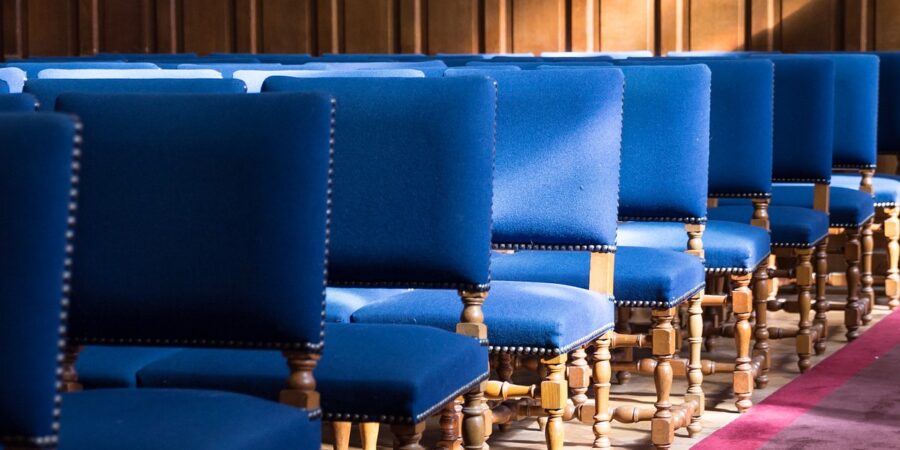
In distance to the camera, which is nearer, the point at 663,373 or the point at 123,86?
the point at 123,86

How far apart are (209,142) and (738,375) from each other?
2923 millimetres

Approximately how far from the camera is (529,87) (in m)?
4.15

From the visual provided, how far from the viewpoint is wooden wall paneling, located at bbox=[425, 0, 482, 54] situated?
38.3 ft

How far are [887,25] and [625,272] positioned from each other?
21.0 ft

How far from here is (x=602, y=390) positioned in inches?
172

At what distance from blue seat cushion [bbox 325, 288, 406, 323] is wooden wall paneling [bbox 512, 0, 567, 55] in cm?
744

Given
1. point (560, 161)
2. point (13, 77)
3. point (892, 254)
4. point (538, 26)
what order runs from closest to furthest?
point (560, 161) < point (13, 77) < point (892, 254) < point (538, 26)

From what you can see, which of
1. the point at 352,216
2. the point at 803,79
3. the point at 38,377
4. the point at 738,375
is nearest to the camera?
the point at 38,377

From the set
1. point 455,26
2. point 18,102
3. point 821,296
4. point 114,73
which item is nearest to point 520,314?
point 18,102

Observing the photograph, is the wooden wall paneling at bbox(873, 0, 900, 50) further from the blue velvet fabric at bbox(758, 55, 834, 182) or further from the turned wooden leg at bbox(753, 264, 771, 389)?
the turned wooden leg at bbox(753, 264, 771, 389)

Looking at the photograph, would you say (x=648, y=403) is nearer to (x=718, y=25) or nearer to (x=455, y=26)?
(x=718, y=25)

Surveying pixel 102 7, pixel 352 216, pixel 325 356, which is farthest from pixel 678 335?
pixel 102 7

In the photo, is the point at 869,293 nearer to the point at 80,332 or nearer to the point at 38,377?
the point at 80,332

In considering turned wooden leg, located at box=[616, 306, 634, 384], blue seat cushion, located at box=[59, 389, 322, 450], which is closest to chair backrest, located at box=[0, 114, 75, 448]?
blue seat cushion, located at box=[59, 389, 322, 450]
